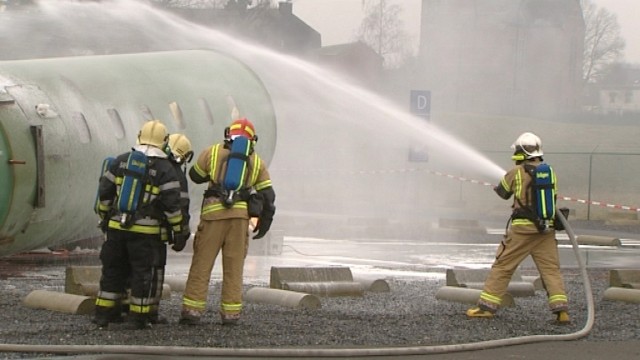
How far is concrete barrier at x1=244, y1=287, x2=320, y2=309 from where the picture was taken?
1073 centimetres

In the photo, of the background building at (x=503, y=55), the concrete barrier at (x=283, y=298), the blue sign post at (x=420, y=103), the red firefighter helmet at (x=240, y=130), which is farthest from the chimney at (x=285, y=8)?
the red firefighter helmet at (x=240, y=130)

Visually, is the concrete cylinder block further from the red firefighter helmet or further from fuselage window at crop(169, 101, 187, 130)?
the red firefighter helmet

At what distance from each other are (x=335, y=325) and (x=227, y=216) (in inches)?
49.7

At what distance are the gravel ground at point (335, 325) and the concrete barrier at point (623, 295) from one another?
0.07m

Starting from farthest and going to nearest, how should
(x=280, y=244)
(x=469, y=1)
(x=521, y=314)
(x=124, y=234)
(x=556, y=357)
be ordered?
(x=469, y=1) < (x=280, y=244) < (x=521, y=314) < (x=124, y=234) < (x=556, y=357)

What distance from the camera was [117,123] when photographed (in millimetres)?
13758

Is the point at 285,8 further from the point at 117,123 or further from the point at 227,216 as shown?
the point at 227,216

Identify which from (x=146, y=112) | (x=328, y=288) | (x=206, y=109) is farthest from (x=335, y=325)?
(x=206, y=109)

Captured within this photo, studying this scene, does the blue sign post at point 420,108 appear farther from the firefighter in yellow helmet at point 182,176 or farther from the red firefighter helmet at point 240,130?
the firefighter in yellow helmet at point 182,176

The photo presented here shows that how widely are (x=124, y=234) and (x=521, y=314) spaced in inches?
156

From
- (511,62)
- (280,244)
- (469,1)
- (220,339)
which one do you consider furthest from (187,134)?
(469,1)

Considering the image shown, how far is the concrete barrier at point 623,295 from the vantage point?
12.0 metres

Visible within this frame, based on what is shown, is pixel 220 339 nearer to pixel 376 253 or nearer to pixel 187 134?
pixel 187 134

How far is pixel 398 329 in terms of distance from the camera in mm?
9648
